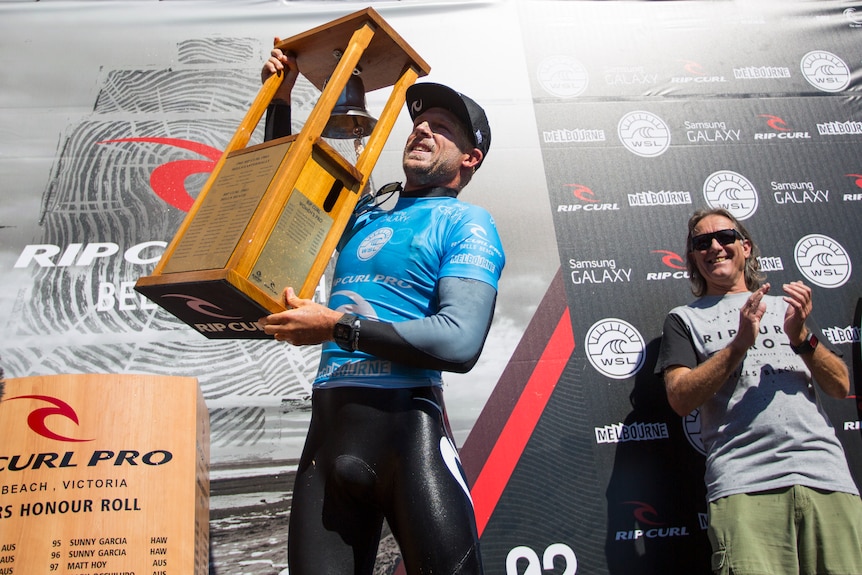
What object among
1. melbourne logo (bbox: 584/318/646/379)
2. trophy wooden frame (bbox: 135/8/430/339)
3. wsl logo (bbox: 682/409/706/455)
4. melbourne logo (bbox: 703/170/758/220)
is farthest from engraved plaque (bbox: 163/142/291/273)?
melbourne logo (bbox: 703/170/758/220)

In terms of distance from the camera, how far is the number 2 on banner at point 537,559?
2672mm

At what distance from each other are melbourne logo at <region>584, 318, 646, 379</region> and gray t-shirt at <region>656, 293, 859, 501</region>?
1.07 ft

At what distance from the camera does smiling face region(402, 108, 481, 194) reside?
1.98 m

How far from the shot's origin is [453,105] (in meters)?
2.05

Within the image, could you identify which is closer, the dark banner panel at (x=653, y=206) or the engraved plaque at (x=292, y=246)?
the engraved plaque at (x=292, y=246)

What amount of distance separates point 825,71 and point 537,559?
2780 millimetres

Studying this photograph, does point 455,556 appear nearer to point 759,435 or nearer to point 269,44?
point 759,435

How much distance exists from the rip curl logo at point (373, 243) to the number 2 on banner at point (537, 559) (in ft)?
4.77

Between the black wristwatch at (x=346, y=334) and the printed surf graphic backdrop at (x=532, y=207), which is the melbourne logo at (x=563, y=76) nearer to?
the printed surf graphic backdrop at (x=532, y=207)

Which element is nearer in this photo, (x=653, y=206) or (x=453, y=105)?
(x=453, y=105)

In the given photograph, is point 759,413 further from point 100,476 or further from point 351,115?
point 100,476

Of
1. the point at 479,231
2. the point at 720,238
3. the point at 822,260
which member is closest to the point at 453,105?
the point at 479,231

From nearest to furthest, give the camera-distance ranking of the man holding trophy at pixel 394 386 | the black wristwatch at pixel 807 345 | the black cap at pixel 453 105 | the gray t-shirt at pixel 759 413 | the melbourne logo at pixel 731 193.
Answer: the man holding trophy at pixel 394 386 < the black cap at pixel 453 105 < the gray t-shirt at pixel 759 413 < the black wristwatch at pixel 807 345 < the melbourne logo at pixel 731 193

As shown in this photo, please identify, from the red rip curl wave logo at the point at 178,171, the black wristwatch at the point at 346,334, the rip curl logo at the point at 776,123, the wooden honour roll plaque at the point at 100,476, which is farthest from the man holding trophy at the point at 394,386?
the rip curl logo at the point at 776,123
